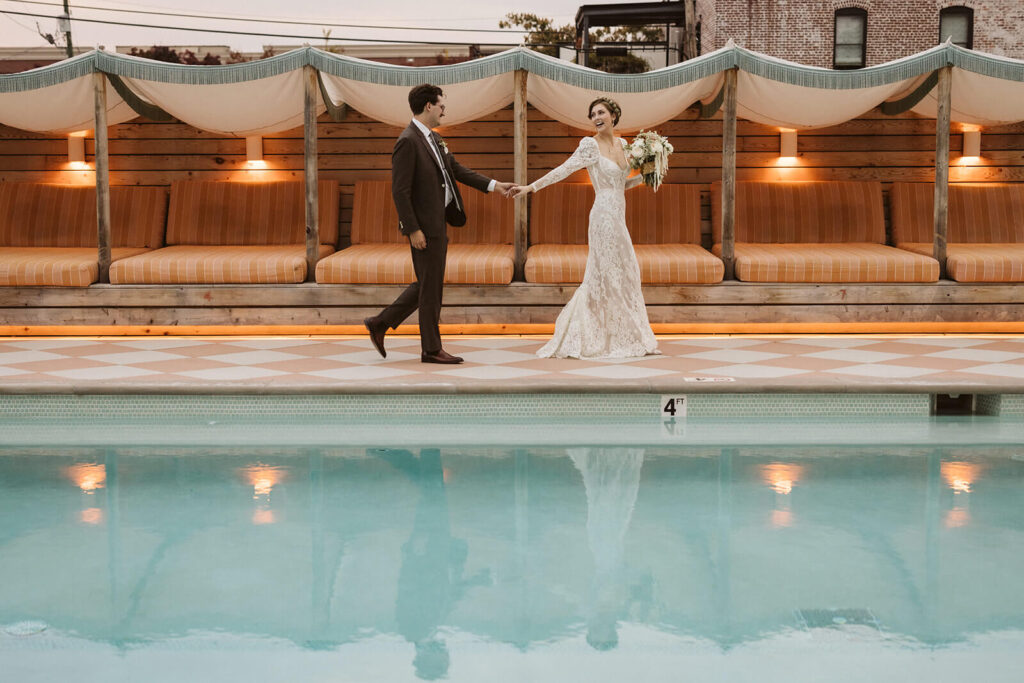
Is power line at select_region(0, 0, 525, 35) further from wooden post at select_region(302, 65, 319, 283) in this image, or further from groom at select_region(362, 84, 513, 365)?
groom at select_region(362, 84, 513, 365)

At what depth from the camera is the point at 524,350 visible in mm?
6941

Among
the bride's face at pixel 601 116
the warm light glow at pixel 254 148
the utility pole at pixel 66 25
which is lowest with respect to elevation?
the bride's face at pixel 601 116

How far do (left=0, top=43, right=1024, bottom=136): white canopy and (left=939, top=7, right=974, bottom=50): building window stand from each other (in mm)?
17371

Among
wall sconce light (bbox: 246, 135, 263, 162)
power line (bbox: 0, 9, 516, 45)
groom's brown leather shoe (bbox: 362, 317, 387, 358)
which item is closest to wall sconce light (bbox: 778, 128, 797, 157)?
groom's brown leather shoe (bbox: 362, 317, 387, 358)

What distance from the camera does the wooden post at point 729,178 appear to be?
7.79 metres

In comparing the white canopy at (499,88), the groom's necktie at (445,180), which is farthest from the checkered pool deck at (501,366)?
the white canopy at (499,88)

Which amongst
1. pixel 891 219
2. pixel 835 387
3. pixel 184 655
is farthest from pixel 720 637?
pixel 891 219

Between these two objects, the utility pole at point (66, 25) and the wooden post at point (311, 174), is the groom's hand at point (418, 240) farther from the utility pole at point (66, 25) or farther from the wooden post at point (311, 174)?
the utility pole at point (66, 25)

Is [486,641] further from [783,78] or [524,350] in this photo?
[783,78]

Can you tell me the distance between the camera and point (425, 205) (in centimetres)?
608

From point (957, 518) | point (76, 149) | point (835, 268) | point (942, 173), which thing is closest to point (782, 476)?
point (957, 518)

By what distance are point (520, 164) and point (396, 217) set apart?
1.82 metres

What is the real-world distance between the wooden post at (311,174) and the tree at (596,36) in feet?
54.8

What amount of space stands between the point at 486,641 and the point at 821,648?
2.95 feet
